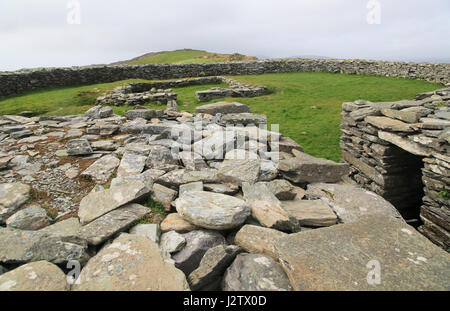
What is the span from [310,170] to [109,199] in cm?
355

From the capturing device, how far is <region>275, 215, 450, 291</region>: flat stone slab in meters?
2.30

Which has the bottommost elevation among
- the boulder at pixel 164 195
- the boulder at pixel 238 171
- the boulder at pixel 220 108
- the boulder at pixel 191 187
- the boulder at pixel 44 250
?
the boulder at pixel 44 250

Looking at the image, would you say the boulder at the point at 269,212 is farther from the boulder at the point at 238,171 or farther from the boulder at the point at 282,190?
the boulder at the point at 238,171

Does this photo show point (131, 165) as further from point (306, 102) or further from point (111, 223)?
point (306, 102)

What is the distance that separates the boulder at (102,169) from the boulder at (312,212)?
3.46 meters

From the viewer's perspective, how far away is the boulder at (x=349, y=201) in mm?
3967

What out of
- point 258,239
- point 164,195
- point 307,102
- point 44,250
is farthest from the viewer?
point 307,102

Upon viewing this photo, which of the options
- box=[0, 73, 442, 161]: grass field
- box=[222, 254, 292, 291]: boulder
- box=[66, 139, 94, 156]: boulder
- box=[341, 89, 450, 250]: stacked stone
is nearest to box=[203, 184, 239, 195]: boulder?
box=[222, 254, 292, 291]: boulder

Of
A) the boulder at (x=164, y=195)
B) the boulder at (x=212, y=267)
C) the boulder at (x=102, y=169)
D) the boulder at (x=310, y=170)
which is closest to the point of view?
the boulder at (x=212, y=267)

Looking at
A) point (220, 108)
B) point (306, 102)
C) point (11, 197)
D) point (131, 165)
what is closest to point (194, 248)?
point (131, 165)

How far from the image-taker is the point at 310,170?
4.81m

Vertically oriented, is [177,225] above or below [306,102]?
below

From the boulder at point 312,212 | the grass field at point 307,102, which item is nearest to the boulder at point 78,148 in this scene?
the boulder at point 312,212
